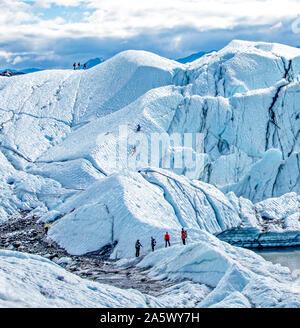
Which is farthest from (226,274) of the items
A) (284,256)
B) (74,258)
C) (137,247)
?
(284,256)

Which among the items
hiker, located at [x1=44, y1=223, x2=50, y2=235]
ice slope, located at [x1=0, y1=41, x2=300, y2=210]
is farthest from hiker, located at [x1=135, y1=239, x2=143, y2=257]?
ice slope, located at [x1=0, y1=41, x2=300, y2=210]

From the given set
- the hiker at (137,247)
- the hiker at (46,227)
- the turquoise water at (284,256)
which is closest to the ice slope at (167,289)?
the hiker at (137,247)

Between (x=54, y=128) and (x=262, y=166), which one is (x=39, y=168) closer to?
(x=54, y=128)

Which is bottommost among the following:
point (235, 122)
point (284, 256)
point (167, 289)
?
point (284, 256)

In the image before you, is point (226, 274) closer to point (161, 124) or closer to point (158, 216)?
point (158, 216)

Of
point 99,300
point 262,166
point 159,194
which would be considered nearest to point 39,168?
point 159,194
